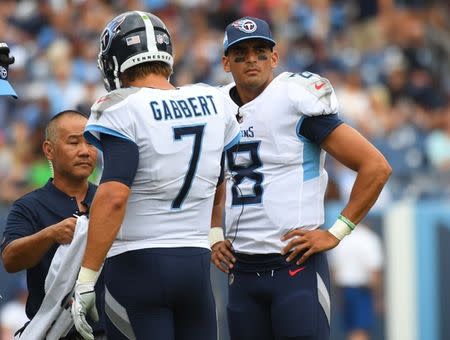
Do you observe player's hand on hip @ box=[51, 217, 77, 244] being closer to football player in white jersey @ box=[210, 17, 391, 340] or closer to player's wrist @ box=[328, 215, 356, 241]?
football player in white jersey @ box=[210, 17, 391, 340]

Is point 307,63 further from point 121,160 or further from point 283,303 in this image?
point 121,160

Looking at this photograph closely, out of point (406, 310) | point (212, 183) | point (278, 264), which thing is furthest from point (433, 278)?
point (212, 183)

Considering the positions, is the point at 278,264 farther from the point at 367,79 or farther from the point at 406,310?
the point at 367,79

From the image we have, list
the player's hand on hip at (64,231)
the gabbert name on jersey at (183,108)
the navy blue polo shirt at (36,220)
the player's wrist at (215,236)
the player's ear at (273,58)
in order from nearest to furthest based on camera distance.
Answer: the gabbert name on jersey at (183,108), the player's hand on hip at (64,231), the navy blue polo shirt at (36,220), the player's ear at (273,58), the player's wrist at (215,236)

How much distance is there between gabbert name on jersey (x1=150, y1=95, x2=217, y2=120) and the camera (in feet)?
15.7

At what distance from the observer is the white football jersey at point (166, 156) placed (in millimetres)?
4758

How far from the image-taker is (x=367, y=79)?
15547mm

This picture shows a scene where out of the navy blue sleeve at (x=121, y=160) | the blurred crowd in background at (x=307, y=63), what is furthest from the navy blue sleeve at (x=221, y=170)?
the blurred crowd in background at (x=307, y=63)

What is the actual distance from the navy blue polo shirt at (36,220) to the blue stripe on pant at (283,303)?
2.62 ft

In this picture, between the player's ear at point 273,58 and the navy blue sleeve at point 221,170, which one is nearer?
the navy blue sleeve at point 221,170

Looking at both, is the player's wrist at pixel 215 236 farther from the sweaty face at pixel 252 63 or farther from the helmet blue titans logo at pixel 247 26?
the helmet blue titans logo at pixel 247 26

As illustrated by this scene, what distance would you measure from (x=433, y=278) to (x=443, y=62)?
6.99 metres

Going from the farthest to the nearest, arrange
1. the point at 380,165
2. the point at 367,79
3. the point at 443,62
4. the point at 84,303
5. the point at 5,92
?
the point at 443,62, the point at 367,79, the point at 380,165, the point at 5,92, the point at 84,303

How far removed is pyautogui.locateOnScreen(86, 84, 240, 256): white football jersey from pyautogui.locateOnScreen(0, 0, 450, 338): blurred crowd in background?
4.75 metres
